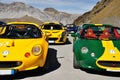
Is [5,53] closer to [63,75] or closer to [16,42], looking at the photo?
[16,42]

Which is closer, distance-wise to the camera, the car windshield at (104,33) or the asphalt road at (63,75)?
the asphalt road at (63,75)

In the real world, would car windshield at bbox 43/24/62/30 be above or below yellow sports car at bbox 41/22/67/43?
above

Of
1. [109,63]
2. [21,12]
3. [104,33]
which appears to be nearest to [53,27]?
[104,33]

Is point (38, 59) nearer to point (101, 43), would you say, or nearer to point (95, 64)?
point (95, 64)

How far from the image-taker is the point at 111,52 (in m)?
8.27

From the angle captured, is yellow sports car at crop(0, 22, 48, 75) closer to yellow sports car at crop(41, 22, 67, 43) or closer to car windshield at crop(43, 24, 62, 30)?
yellow sports car at crop(41, 22, 67, 43)

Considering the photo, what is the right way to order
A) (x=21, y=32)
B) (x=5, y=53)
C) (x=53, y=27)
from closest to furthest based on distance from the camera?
1. (x=5, y=53)
2. (x=21, y=32)
3. (x=53, y=27)

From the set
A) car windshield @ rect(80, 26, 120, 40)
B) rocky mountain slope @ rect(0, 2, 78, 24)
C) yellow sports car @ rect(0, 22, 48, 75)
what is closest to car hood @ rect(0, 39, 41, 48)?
yellow sports car @ rect(0, 22, 48, 75)

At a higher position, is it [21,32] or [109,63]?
[21,32]

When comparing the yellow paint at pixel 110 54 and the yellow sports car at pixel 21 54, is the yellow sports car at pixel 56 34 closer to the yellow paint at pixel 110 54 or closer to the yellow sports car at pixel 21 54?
the yellow sports car at pixel 21 54

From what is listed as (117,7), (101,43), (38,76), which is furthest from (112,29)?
(117,7)

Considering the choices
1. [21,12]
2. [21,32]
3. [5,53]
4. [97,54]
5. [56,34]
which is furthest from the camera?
[21,12]

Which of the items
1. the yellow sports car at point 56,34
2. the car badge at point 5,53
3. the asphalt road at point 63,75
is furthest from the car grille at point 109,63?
the yellow sports car at point 56,34

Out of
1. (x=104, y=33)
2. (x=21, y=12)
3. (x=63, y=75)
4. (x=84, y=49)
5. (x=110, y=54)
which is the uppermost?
(x=21, y=12)
